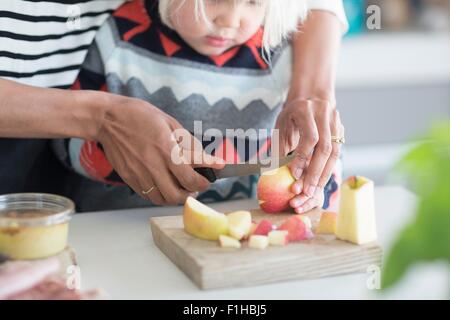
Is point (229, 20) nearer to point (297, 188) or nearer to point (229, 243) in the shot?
point (297, 188)

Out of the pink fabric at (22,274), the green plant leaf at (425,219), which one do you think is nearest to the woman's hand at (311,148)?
the pink fabric at (22,274)

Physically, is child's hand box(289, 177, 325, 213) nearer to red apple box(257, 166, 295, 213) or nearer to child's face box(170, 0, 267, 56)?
red apple box(257, 166, 295, 213)

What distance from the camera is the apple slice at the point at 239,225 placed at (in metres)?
0.97

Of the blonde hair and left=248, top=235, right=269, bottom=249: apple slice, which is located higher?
the blonde hair

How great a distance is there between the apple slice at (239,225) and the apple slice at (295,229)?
0.17 ft

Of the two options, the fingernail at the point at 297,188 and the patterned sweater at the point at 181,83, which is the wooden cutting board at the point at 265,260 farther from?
the patterned sweater at the point at 181,83

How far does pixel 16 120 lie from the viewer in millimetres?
1125

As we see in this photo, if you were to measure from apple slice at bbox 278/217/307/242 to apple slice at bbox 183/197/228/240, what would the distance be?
0.28 feet

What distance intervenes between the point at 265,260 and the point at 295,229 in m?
0.09

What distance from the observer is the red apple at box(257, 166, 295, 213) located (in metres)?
1.14

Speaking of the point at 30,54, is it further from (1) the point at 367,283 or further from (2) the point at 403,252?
(2) the point at 403,252

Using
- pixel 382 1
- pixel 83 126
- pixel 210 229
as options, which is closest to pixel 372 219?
pixel 210 229

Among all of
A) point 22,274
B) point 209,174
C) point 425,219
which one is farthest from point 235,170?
point 425,219

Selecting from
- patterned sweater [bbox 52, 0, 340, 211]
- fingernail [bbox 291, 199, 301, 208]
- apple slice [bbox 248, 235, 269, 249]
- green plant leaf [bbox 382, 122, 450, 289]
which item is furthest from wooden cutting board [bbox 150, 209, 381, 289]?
green plant leaf [bbox 382, 122, 450, 289]
